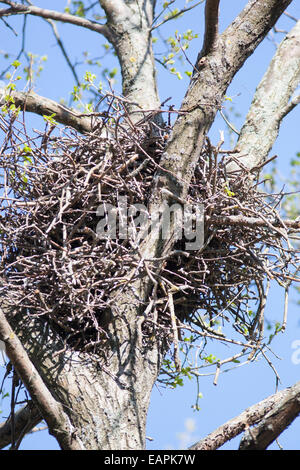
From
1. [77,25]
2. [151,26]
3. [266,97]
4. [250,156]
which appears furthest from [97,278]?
[77,25]

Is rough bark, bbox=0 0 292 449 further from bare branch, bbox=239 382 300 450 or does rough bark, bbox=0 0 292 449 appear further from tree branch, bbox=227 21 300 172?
tree branch, bbox=227 21 300 172

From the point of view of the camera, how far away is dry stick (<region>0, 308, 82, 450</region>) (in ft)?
7.77

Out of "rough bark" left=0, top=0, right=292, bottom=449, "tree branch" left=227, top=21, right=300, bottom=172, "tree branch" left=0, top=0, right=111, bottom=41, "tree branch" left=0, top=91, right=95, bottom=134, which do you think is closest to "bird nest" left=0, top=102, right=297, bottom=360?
"rough bark" left=0, top=0, right=292, bottom=449

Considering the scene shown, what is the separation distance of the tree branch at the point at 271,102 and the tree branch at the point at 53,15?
4.39ft

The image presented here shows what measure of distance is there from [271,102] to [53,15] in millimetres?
2084

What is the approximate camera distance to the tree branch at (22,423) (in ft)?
10.4

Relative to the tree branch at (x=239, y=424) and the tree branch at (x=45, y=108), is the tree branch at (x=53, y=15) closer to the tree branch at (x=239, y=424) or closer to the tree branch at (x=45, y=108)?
the tree branch at (x=45, y=108)

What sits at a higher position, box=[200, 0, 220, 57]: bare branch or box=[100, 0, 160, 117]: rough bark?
box=[100, 0, 160, 117]: rough bark

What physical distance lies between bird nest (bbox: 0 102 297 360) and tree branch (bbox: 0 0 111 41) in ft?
5.44

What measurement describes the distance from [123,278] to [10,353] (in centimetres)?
58

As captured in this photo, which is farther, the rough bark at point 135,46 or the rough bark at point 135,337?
the rough bark at point 135,46

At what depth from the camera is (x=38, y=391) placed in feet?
7.97

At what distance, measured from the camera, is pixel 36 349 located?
2.74 m

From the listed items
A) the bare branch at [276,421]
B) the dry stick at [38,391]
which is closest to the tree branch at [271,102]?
the bare branch at [276,421]
